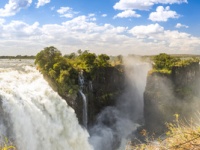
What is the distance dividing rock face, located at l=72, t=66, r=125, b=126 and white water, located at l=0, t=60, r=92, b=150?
375 cm

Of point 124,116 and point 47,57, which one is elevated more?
point 47,57

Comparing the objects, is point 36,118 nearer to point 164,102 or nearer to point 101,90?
point 101,90

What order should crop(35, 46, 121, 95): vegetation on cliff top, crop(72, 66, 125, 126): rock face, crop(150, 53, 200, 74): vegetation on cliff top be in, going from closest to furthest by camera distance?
1. crop(35, 46, 121, 95): vegetation on cliff top
2. crop(72, 66, 125, 126): rock face
3. crop(150, 53, 200, 74): vegetation on cliff top

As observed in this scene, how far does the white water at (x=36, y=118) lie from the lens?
66.9ft

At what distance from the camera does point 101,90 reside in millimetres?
38500

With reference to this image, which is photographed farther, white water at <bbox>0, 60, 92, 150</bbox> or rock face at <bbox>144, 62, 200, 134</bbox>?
rock face at <bbox>144, 62, 200, 134</bbox>

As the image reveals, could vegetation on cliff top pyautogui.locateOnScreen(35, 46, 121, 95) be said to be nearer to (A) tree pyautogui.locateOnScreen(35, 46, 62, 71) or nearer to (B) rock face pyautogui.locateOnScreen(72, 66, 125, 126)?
(A) tree pyautogui.locateOnScreen(35, 46, 62, 71)

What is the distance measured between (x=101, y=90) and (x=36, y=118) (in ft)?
55.4

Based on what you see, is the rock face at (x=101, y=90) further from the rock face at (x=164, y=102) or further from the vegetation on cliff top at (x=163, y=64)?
the vegetation on cliff top at (x=163, y=64)

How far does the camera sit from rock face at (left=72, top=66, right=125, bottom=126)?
113 feet

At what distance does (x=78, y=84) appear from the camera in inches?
1308

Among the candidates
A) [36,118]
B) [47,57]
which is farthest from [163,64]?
[36,118]

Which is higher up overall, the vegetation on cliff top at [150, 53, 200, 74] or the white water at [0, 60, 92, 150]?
the vegetation on cliff top at [150, 53, 200, 74]

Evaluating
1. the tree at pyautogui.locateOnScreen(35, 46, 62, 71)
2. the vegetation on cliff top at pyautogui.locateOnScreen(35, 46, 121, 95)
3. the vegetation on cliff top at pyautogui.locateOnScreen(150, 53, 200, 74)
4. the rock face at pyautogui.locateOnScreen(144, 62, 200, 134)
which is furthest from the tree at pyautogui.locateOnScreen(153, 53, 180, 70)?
the tree at pyautogui.locateOnScreen(35, 46, 62, 71)
